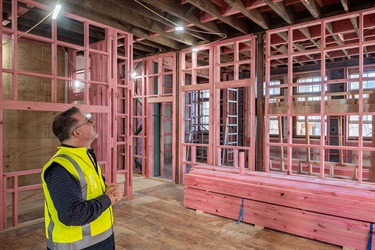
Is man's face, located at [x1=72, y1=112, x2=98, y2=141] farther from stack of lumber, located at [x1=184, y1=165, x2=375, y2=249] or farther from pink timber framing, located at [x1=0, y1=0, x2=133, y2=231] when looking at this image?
stack of lumber, located at [x1=184, y1=165, x2=375, y2=249]

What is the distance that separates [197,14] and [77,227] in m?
4.03

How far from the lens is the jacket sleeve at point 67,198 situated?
1.39 m

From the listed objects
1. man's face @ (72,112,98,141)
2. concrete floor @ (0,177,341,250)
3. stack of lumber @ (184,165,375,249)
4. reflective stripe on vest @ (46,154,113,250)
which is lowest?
concrete floor @ (0,177,341,250)

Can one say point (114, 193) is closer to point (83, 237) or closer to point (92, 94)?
point (83, 237)

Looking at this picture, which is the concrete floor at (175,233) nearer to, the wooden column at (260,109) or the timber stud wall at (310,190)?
the timber stud wall at (310,190)

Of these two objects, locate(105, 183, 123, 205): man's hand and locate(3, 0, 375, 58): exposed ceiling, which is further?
locate(3, 0, 375, 58): exposed ceiling

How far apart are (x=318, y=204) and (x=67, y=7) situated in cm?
464

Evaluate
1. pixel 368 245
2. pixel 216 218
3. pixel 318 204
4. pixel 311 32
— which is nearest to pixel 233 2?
pixel 311 32

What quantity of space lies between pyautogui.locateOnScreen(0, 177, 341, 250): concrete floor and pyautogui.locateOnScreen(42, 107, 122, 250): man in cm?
176

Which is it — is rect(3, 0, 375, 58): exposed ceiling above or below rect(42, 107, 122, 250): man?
above

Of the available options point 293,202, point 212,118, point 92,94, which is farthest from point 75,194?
point 92,94

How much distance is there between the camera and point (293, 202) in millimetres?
3475

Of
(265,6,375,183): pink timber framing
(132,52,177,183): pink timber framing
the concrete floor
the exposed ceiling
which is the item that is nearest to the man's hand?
the concrete floor

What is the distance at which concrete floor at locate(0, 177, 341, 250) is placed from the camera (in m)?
3.16
